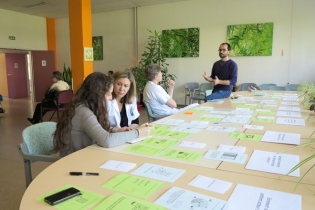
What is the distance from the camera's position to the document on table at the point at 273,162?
114 centimetres

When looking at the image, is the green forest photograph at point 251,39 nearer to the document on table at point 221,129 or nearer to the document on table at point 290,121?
the document on table at point 290,121

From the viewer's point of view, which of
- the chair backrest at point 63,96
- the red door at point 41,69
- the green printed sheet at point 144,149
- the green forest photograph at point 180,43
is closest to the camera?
the green printed sheet at point 144,149

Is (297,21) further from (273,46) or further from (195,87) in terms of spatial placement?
(195,87)

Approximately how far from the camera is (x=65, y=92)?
5.45m

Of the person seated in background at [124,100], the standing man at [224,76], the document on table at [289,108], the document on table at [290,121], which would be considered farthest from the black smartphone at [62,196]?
the standing man at [224,76]

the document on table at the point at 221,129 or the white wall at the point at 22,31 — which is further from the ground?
the white wall at the point at 22,31

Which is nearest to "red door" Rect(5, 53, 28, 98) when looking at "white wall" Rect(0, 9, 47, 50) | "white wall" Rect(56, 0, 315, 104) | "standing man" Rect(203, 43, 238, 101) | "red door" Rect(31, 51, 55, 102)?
"red door" Rect(31, 51, 55, 102)

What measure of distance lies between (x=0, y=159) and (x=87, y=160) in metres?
2.82

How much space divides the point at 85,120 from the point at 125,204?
0.87m

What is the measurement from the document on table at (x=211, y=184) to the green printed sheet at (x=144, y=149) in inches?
14.7

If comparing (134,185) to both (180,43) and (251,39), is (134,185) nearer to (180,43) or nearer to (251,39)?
(251,39)

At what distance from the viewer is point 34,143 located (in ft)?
5.88

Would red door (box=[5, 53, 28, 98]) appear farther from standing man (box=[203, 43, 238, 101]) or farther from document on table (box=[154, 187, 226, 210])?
document on table (box=[154, 187, 226, 210])

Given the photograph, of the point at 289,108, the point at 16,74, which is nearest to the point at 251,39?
the point at 289,108
